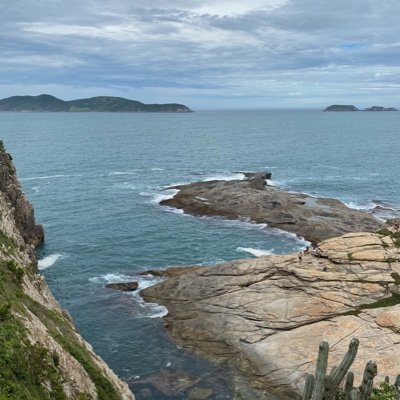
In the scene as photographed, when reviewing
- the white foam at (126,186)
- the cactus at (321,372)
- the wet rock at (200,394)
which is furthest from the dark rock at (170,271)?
the white foam at (126,186)

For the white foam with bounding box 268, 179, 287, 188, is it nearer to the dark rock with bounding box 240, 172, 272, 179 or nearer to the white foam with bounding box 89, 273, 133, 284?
the dark rock with bounding box 240, 172, 272, 179

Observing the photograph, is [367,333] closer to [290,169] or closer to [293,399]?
[293,399]

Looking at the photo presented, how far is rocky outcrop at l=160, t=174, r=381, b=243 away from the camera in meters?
85.9

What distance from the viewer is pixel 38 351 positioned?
28.7 meters

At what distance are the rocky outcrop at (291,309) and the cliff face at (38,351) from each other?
15286 mm

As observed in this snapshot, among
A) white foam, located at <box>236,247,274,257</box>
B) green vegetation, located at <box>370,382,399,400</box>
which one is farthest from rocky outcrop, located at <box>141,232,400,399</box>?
green vegetation, located at <box>370,382,399,400</box>

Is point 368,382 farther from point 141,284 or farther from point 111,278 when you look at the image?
point 111,278

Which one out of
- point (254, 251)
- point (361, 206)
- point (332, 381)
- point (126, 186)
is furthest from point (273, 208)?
point (332, 381)

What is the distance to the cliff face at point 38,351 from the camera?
25984mm

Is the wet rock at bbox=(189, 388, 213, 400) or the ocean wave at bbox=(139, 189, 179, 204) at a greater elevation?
the ocean wave at bbox=(139, 189, 179, 204)

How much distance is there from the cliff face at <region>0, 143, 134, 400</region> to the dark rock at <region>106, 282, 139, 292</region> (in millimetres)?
18732

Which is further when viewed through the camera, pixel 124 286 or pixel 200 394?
Answer: pixel 124 286

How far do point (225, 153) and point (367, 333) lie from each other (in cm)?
15054

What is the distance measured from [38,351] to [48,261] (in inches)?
1849
